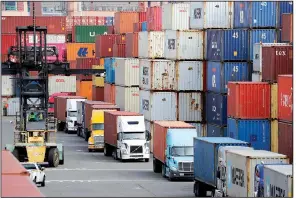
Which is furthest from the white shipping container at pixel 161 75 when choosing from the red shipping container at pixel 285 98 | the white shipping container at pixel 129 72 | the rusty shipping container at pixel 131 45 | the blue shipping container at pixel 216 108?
the red shipping container at pixel 285 98

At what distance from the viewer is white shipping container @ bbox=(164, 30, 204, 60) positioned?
6656 cm

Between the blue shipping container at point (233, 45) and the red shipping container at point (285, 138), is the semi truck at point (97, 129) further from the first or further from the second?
the red shipping container at point (285, 138)

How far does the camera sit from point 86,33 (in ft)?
404

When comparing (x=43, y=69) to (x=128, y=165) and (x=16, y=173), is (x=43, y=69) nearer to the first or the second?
(x=128, y=165)

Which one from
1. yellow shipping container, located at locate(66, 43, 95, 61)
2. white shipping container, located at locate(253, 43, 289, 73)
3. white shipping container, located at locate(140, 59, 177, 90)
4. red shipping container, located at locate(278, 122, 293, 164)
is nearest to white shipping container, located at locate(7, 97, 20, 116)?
yellow shipping container, located at locate(66, 43, 95, 61)

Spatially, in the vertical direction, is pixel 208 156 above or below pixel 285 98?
below

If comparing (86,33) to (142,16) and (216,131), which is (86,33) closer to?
(142,16)

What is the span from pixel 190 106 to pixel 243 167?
30524mm

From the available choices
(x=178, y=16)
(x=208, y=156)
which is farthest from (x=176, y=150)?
(x=178, y=16)

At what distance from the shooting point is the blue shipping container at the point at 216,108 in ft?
197

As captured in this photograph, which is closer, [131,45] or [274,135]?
[274,135]

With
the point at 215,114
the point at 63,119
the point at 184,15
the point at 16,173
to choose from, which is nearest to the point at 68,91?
the point at 63,119

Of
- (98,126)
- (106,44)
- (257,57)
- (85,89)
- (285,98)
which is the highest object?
(106,44)

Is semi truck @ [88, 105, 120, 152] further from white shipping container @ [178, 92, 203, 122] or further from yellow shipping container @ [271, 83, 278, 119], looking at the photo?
yellow shipping container @ [271, 83, 278, 119]
